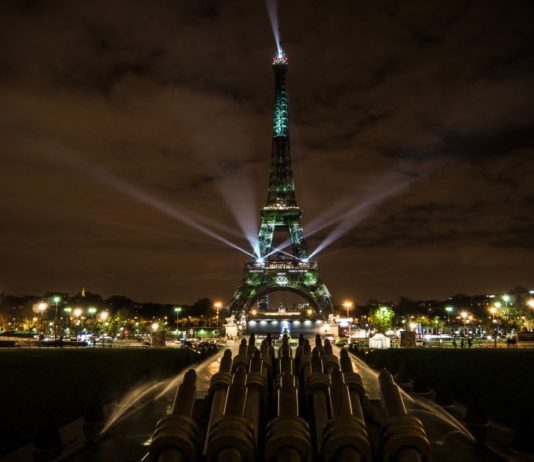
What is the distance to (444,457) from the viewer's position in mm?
12992

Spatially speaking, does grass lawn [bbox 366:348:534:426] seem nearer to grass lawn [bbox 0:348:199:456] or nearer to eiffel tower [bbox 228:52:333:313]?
grass lawn [bbox 0:348:199:456]

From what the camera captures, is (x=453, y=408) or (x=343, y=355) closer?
(x=343, y=355)

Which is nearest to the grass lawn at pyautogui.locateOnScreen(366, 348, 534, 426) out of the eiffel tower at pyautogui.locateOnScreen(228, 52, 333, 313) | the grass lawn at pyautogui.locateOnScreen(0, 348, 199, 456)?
the grass lawn at pyautogui.locateOnScreen(0, 348, 199, 456)

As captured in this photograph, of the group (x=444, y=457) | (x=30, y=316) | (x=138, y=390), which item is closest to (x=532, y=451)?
(x=444, y=457)

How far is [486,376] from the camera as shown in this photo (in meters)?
25.0

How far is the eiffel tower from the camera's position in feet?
363

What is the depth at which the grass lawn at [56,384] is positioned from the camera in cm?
1599

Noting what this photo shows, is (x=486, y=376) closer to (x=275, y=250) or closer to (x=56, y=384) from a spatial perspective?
(x=56, y=384)

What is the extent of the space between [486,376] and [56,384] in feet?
69.0

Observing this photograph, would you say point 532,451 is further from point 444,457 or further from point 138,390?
point 138,390

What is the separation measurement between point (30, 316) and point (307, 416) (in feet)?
425

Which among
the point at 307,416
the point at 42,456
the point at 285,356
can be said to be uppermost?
the point at 285,356

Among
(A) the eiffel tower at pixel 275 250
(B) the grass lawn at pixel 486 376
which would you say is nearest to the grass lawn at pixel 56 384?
(B) the grass lawn at pixel 486 376

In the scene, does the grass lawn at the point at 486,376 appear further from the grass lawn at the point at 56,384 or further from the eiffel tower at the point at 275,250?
the eiffel tower at the point at 275,250
